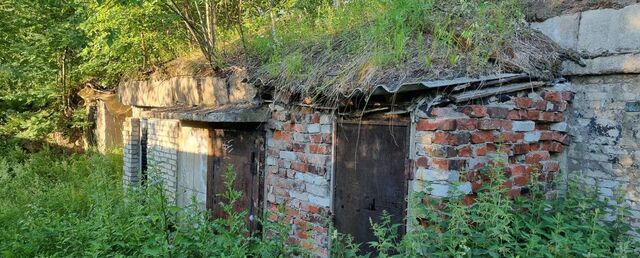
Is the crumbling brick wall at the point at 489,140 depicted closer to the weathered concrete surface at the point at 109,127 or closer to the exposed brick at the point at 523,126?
the exposed brick at the point at 523,126

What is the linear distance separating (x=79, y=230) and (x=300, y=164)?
2.03m

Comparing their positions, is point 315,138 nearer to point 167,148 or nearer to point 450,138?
point 450,138

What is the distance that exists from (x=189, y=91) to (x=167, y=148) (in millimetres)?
1085

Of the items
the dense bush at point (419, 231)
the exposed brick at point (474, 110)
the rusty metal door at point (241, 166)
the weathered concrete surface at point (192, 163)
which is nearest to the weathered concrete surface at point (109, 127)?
the weathered concrete surface at point (192, 163)

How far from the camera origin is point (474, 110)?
3.25 meters

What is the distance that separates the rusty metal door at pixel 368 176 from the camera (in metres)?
3.51

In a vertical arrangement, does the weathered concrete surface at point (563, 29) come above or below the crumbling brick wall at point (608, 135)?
above

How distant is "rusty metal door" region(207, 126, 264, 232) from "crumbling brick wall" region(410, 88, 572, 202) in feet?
7.01

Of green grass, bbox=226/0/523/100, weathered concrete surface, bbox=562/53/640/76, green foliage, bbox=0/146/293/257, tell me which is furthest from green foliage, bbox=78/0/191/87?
weathered concrete surface, bbox=562/53/640/76

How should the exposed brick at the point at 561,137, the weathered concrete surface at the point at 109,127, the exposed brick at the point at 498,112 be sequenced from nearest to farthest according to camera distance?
the exposed brick at the point at 498,112
the exposed brick at the point at 561,137
the weathered concrete surface at the point at 109,127

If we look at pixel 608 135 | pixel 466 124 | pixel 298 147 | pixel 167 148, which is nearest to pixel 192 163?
pixel 167 148

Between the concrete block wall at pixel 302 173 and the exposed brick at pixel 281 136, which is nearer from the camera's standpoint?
the concrete block wall at pixel 302 173

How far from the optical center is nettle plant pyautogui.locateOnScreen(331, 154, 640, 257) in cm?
266

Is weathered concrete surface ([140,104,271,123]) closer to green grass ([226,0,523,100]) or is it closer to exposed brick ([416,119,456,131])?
green grass ([226,0,523,100])
